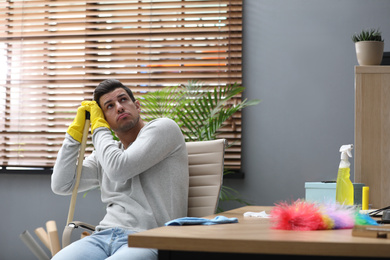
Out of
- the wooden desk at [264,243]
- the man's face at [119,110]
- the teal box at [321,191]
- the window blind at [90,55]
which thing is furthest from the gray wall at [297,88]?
the wooden desk at [264,243]

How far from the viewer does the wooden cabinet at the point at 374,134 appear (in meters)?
2.57

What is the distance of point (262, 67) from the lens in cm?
360

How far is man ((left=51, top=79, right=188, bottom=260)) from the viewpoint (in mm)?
2156

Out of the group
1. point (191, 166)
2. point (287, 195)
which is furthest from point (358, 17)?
point (191, 166)

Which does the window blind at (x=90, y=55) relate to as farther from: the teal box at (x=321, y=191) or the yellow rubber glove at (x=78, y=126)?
the yellow rubber glove at (x=78, y=126)

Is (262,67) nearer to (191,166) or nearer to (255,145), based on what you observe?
(255,145)

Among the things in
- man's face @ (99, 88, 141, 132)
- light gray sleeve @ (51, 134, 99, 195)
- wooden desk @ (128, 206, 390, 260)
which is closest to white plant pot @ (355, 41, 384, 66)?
man's face @ (99, 88, 141, 132)

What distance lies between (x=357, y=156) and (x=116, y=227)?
121 centimetres

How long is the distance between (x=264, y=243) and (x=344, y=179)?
48.5 inches

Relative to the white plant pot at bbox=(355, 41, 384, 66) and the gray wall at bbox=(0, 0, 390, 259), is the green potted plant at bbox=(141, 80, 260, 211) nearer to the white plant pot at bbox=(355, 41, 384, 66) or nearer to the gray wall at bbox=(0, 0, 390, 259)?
the gray wall at bbox=(0, 0, 390, 259)

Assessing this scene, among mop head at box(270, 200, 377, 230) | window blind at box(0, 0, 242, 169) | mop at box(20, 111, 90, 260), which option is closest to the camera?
mop head at box(270, 200, 377, 230)

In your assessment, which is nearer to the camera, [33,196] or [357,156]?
[357,156]

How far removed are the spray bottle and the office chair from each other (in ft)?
1.81

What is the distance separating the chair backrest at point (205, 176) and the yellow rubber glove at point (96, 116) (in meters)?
0.43
